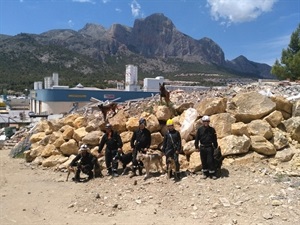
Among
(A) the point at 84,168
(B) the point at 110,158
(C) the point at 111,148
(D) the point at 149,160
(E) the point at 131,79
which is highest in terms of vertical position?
(E) the point at 131,79

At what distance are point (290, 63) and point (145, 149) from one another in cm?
2022

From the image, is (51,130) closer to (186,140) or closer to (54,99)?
(186,140)

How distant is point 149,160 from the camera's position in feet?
30.0

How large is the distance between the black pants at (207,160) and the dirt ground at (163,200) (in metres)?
0.36

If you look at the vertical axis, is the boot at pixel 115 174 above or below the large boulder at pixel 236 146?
below

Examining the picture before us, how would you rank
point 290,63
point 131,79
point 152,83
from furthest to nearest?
1. point 131,79
2. point 152,83
3. point 290,63

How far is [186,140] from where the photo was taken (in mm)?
10625

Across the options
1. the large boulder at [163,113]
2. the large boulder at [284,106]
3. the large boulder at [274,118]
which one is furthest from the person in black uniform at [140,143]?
the large boulder at [284,106]

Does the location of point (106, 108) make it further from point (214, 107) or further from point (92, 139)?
point (214, 107)

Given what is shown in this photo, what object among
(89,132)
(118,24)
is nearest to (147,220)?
(89,132)

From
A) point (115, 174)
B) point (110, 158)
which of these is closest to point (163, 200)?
point (115, 174)

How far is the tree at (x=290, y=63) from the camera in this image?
25.0 metres

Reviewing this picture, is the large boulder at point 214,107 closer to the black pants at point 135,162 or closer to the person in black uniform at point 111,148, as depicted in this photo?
the black pants at point 135,162

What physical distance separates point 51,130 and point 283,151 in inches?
412
